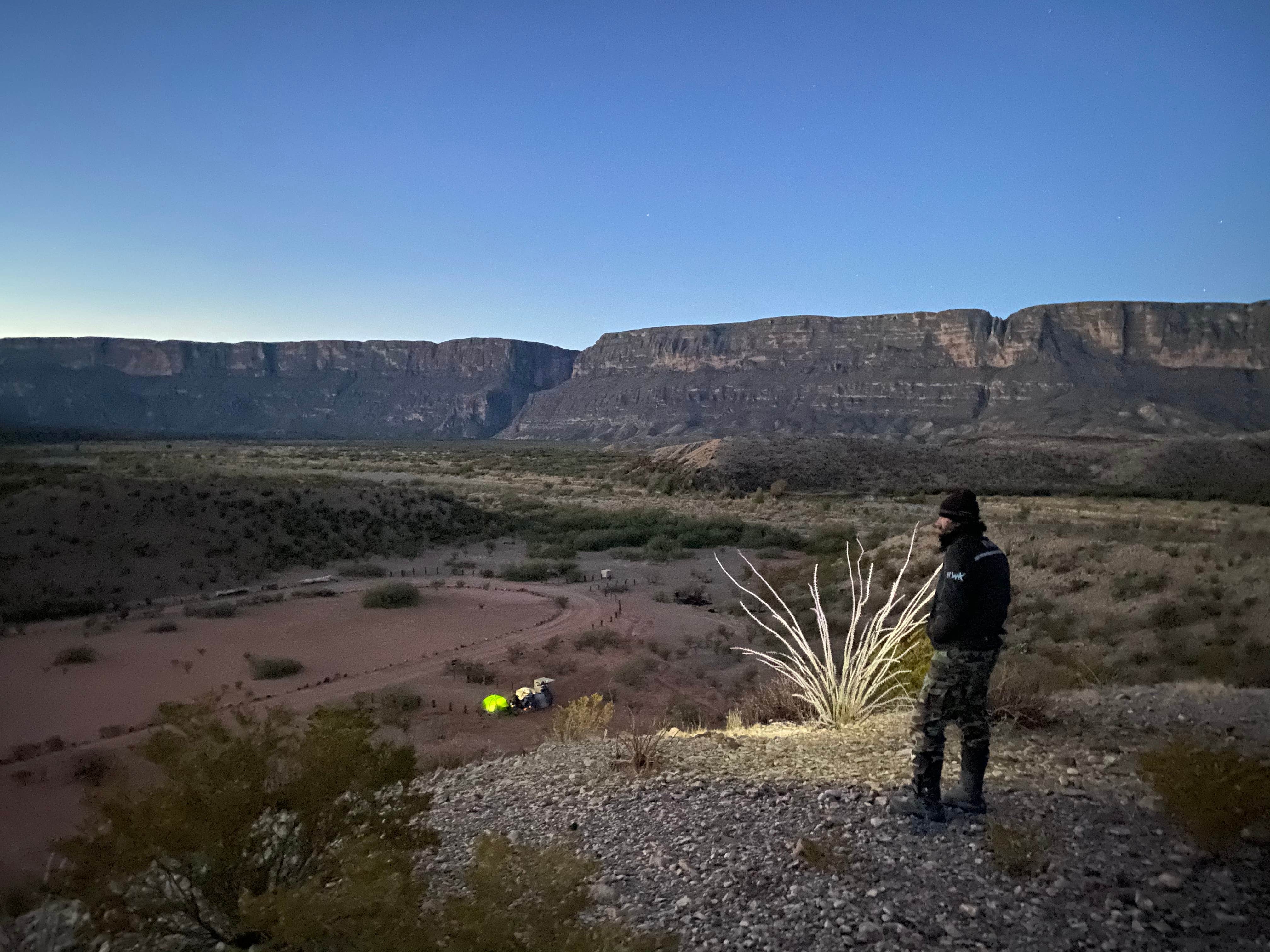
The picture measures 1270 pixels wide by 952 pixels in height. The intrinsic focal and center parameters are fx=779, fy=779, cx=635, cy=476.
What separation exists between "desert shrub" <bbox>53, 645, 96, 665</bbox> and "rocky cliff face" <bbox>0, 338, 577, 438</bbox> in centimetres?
13879

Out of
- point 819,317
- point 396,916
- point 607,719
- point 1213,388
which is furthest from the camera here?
point 819,317

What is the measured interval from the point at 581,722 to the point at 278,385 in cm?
18043

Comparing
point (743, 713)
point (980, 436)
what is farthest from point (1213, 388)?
point (743, 713)

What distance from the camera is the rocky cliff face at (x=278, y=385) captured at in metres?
151

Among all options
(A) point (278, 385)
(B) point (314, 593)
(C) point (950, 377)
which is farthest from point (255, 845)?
(A) point (278, 385)

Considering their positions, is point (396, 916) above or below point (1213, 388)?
below

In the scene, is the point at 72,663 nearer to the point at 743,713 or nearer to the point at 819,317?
the point at 743,713

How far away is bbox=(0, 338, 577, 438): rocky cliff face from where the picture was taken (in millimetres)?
151250

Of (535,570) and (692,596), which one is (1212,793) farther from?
(535,570)

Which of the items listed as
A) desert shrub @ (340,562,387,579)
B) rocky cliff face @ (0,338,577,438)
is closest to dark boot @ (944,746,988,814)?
desert shrub @ (340,562,387,579)

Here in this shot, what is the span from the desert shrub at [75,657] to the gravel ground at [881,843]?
373 inches

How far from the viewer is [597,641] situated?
14.1 meters

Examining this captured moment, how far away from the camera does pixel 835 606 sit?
16.3m

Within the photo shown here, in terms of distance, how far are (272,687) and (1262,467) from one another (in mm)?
54935
